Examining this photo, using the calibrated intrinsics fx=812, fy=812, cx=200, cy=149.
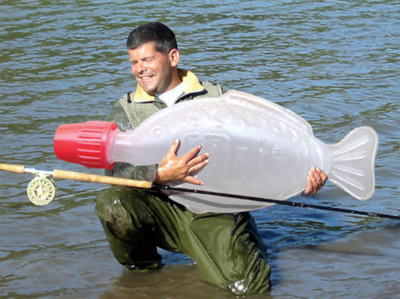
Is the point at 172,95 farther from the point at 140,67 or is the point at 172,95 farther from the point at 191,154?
the point at 191,154

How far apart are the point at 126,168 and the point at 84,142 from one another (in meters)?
0.45

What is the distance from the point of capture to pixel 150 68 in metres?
4.94

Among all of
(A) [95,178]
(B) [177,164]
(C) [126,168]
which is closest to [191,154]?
(B) [177,164]

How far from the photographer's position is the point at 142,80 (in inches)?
195

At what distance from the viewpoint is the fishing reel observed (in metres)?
4.26

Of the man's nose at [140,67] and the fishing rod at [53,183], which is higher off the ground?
the man's nose at [140,67]

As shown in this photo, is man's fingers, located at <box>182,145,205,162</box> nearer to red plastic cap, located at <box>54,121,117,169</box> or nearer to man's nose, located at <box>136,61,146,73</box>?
red plastic cap, located at <box>54,121,117,169</box>

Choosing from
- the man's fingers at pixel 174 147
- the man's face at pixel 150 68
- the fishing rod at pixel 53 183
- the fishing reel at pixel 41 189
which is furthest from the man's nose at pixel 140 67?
the fishing reel at pixel 41 189

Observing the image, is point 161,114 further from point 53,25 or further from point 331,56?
point 53,25

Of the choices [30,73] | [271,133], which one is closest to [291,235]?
[271,133]

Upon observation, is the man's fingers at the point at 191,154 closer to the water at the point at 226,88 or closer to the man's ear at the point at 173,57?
the man's ear at the point at 173,57

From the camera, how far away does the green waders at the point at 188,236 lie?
4797mm

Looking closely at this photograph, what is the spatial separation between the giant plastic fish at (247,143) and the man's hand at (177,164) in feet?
0.16

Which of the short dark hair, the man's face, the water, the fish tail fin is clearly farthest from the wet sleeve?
the fish tail fin
